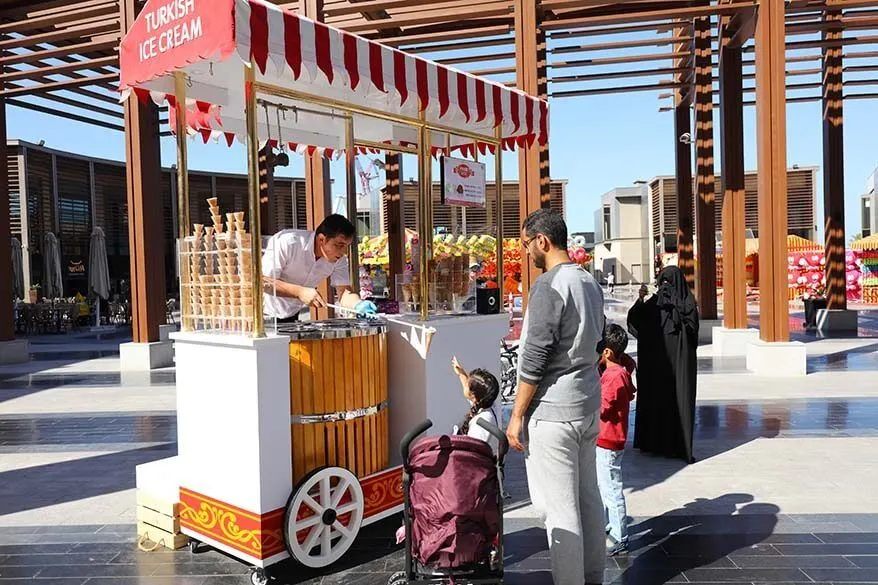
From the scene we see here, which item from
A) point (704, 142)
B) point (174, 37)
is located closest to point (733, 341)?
point (704, 142)

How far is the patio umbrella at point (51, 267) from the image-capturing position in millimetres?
22297

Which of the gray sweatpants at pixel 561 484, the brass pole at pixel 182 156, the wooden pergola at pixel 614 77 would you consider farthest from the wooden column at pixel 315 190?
the gray sweatpants at pixel 561 484

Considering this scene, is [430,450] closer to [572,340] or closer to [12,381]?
[572,340]

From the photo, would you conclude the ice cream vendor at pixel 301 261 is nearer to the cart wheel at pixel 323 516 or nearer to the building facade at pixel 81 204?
the cart wheel at pixel 323 516

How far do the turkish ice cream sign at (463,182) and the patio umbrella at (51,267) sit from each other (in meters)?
20.5

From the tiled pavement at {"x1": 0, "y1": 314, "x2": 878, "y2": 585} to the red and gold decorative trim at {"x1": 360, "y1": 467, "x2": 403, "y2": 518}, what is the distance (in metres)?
0.23

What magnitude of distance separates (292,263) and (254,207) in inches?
34.1

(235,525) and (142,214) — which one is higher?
(142,214)

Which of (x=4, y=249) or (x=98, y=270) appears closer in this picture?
(x=4, y=249)

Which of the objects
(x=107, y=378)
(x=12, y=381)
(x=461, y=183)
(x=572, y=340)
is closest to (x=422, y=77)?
(x=461, y=183)

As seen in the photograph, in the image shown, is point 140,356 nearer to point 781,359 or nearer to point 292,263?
point 292,263

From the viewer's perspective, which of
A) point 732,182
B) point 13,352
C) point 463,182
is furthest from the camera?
point 13,352

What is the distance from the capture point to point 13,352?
14.3 m

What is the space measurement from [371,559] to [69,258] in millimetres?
25552
